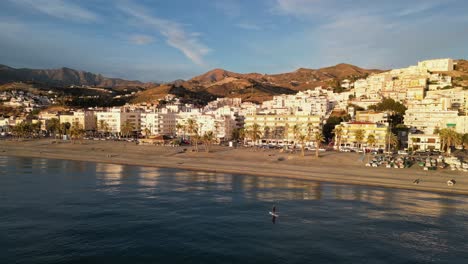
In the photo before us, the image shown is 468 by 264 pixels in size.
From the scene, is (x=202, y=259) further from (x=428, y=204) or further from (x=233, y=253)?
(x=428, y=204)

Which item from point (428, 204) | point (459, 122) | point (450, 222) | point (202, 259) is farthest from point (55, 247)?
point (459, 122)

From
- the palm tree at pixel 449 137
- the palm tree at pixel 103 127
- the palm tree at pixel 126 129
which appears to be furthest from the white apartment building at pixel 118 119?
the palm tree at pixel 449 137

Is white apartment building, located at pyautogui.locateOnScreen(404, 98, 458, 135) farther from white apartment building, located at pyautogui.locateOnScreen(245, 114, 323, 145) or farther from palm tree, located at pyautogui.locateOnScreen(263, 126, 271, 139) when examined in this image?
palm tree, located at pyautogui.locateOnScreen(263, 126, 271, 139)

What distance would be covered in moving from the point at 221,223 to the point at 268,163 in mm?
33795

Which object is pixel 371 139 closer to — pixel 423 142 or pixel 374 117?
pixel 423 142

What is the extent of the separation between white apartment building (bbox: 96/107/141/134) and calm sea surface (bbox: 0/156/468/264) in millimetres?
77682

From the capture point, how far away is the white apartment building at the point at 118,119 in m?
124

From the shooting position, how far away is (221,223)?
97.2 feet

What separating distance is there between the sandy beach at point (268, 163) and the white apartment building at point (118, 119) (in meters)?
35.1

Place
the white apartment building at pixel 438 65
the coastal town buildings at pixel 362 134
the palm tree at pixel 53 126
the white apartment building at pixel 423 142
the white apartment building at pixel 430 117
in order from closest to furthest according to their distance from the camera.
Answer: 1. the white apartment building at pixel 423 142
2. the coastal town buildings at pixel 362 134
3. the white apartment building at pixel 430 117
4. the palm tree at pixel 53 126
5. the white apartment building at pixel 438 65

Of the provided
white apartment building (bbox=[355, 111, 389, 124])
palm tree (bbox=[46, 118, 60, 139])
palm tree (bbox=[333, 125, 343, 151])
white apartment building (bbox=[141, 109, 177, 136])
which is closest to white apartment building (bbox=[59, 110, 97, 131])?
palm tree (bbox=[46, 118, 60, 139])

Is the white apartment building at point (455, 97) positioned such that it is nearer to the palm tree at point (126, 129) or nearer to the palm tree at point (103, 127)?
the palm tree at point (126, 129)

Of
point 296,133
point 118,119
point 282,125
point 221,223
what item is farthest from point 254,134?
point 221,223

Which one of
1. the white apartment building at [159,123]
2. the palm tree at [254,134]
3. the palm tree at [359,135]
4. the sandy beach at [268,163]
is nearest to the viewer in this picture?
the sandy beach at [268,163]
